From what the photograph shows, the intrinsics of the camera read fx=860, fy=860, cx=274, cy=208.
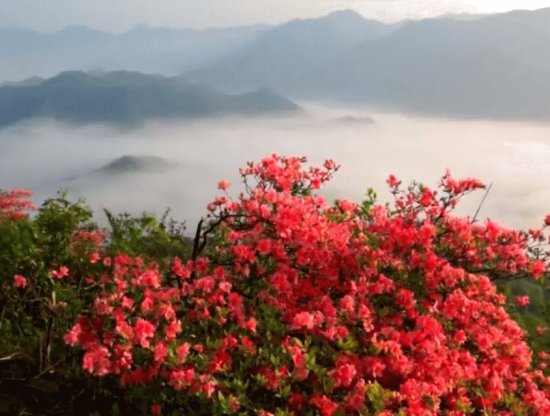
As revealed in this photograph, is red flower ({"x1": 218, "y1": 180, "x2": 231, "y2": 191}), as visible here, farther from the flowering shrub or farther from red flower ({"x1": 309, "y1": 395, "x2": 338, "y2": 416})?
red flower ({"x1": 309, "y1": 395, "x2": 338, "y2": 416})

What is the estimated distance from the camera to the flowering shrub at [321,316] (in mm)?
6836

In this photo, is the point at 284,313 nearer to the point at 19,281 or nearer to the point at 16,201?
the point at 19,281

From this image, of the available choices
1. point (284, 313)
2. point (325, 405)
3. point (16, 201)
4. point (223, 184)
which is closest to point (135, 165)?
point (16, 201)

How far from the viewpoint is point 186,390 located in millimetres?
6953

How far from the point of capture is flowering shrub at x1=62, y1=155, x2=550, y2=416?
22.4 ft

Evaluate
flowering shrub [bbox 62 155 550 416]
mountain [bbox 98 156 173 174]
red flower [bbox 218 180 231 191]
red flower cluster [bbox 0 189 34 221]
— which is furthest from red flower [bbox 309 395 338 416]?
mountain [bbox 98 156 173 174]

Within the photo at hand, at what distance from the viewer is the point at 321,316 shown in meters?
7.19

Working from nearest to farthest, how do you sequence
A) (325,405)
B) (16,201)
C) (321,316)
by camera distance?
(325,405)
(321,316)
(16,201)

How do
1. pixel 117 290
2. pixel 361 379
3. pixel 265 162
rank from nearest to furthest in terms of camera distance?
pixel 361 379, pixel 117 290, pixel 265 162

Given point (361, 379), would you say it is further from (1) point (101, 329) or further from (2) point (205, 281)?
(1) point (101, 329)

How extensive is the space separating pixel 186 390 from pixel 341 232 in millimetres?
2341

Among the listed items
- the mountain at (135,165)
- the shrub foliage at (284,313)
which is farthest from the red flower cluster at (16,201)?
the mountain at (135,165)

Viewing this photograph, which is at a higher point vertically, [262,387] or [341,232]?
[341,232]

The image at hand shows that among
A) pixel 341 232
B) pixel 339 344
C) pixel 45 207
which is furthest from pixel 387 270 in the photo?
pixel 45 207
